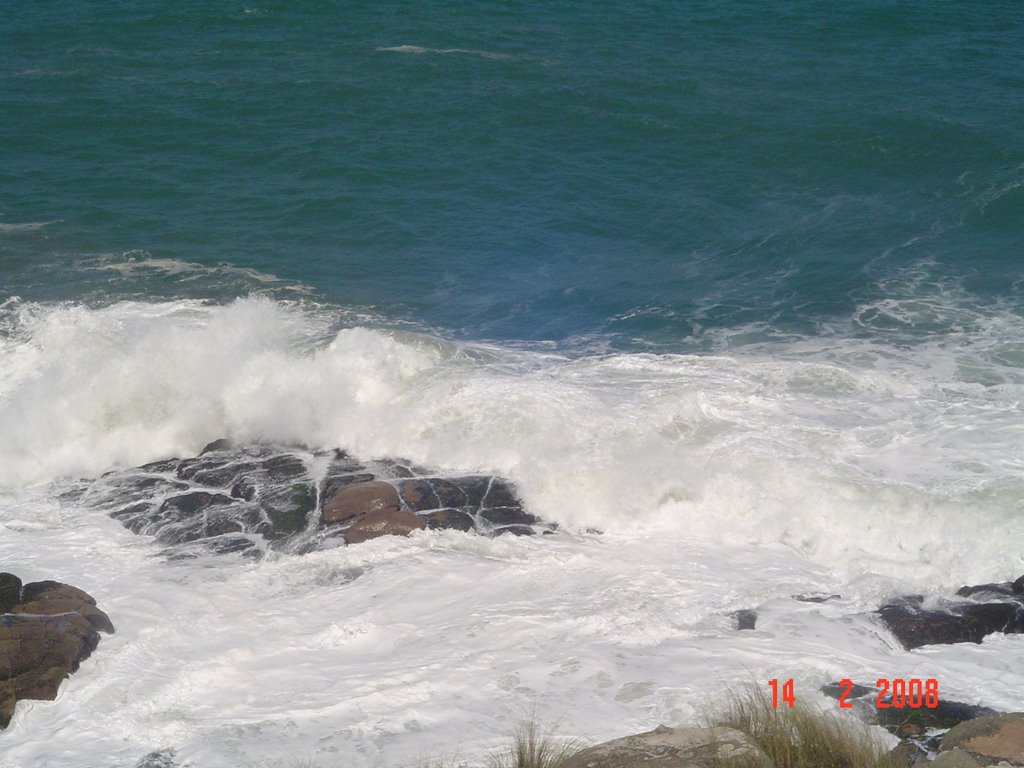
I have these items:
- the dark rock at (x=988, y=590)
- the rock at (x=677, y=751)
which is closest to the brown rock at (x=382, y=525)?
the rock at (x=677, y=751)

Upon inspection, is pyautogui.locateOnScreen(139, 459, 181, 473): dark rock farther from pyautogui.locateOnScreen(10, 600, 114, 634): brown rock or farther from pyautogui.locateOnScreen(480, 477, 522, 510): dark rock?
pyautogui.locateOnScreen(480, 477, 522, 510): dark rock

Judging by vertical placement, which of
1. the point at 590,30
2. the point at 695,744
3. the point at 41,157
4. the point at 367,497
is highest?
the point at 590,30

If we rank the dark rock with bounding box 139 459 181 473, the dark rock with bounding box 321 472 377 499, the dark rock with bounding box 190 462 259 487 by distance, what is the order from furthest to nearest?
1. the dark rock with bounding box 139 459 181 473
2. the dark rock with bounding box 190 462 259 487
3. the dark rock with bounding box 321 472 377 499

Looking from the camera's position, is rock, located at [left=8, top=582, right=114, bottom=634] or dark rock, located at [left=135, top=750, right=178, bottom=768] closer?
dark rock, located at [left=135, top=750, right=178, bottom=768]

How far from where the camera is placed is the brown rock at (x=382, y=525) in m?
12.8

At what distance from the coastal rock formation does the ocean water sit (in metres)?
0.23

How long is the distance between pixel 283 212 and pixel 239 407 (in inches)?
326

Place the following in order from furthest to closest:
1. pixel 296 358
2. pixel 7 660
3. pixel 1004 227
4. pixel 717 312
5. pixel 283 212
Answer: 1. pixel 283 212
2. pixel 1004 227
3. pixel 717 312
4. pixel 296 358
5. pixel 7 660

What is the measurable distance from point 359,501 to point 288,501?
3.07 ft

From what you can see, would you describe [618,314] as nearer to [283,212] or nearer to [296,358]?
[296,358]

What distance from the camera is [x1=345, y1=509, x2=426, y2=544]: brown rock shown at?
42.0ft

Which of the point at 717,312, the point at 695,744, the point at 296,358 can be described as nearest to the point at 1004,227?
the point at 717,312

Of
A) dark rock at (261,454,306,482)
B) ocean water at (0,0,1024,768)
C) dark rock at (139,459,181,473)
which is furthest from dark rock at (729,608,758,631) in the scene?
dark rock at (139,459,181,473)

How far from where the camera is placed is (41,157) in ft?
83.1
